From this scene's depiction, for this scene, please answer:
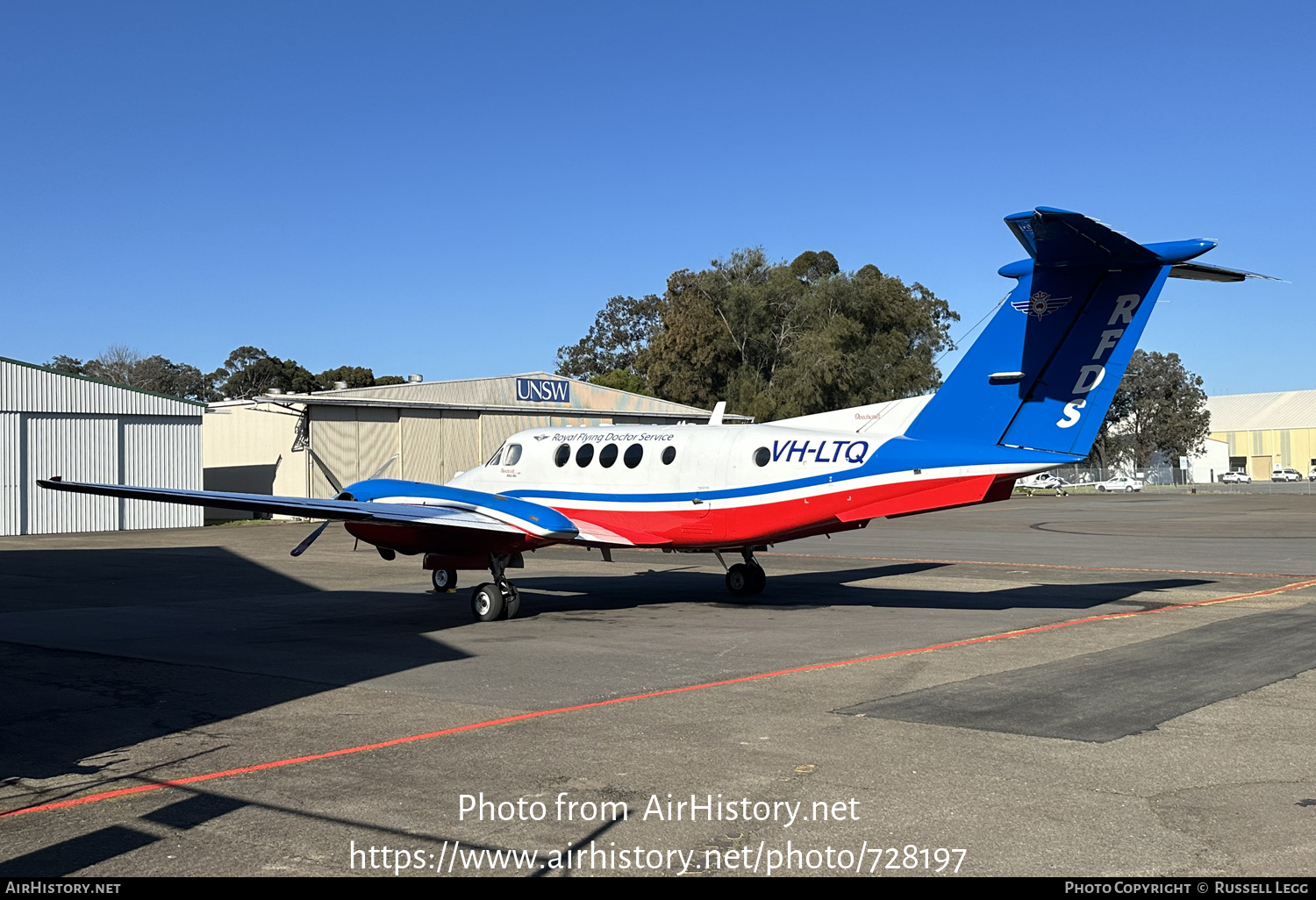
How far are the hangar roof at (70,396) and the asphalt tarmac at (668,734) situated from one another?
84.0 ft

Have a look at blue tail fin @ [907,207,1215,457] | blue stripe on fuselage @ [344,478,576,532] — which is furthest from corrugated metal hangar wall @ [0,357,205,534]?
blue tail fin @ [907,207,1215,457]

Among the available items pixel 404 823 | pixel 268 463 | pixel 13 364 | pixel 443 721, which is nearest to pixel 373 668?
pixel 443 721

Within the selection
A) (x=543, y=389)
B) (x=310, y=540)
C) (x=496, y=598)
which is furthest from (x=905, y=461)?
(x=543, y=389)

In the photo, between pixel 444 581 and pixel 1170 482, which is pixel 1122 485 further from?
pixel 444 581

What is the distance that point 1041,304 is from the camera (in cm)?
1403

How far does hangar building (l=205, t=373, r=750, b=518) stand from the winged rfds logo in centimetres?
3596

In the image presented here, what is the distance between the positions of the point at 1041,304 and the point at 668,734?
28.0ft

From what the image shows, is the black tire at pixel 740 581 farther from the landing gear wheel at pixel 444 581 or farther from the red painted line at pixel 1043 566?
the red painted line at pixel 1043 566

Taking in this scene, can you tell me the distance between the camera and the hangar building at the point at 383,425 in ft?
156

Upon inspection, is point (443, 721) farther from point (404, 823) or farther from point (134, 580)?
point (134, 580)

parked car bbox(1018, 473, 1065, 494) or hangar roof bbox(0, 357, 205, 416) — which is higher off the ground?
hangar roof bbox(0, 357, 205, 416)

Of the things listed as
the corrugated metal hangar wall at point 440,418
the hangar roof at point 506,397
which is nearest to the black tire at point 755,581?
the corrugated metal hangar wall at point 440,418

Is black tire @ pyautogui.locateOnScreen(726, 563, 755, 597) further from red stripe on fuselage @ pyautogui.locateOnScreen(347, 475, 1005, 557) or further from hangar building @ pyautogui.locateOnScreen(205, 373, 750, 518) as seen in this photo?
hangar building @ pyautogui.locateOnScreen(205, 373, 750, 518)

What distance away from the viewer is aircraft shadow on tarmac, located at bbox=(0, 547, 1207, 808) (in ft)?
30.9
